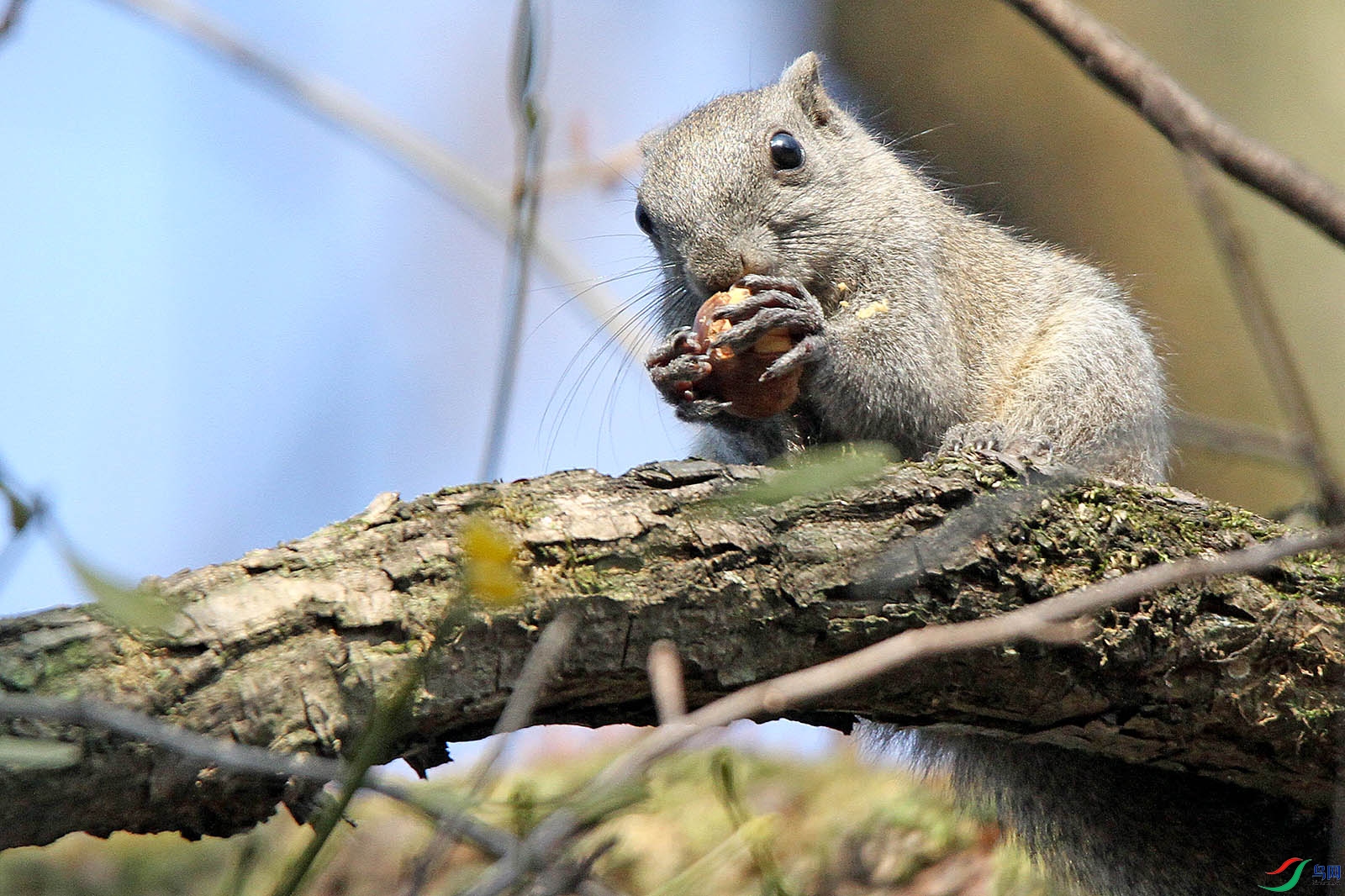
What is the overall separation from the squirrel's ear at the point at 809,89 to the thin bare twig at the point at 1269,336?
2.83 metres

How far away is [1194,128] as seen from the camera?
3.65 feet

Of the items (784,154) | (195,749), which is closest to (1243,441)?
(195,749)

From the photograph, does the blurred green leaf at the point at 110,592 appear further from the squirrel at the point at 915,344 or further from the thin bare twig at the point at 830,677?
the squirrel at the point at 915,344

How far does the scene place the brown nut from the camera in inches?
110

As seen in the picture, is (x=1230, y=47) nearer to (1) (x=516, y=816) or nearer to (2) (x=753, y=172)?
(2) (x=753, y=172)

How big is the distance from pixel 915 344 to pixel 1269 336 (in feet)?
7.34

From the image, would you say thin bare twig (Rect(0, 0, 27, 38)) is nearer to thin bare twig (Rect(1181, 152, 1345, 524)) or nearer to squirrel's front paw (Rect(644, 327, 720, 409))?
thin bare twig (Rect(1181, 152, 1345, 524))

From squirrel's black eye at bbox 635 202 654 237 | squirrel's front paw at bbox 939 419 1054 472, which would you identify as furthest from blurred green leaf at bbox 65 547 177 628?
squirrel's black eye at bbox 635 202 654 237

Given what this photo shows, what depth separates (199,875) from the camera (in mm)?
3354

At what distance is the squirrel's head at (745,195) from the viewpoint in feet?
10.3

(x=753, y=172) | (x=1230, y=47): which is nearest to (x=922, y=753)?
(x=753, y=172)

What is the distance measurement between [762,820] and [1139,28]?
404cm

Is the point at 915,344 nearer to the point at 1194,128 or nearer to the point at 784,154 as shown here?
the point at 784,154

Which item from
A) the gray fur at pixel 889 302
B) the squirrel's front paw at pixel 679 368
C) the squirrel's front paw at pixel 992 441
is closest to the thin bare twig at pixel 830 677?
the squirrel's front paw at pixel 992 441
